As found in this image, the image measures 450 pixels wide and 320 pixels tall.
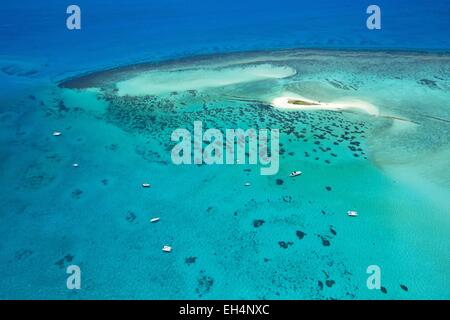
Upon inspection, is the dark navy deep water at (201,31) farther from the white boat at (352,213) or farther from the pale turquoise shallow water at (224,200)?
the white boat at (352,213)

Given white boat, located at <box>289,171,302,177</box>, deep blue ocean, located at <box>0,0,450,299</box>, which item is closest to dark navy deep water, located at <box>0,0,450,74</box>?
deep blue ocean, located at <box>0,0,450,299</box>

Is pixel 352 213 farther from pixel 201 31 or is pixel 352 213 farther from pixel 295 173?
pixel 201 31

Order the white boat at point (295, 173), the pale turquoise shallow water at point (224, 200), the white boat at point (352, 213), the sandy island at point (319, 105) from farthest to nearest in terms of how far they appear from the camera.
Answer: the sandy island at point (319, 105) < the white boat at point (295, 173) < the white boat at point (352, 213) < the pale turquoise shallow water at point (224, 200)

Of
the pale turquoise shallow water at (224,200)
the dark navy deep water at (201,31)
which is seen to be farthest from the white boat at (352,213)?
the dark navy deep water at (201,31)
